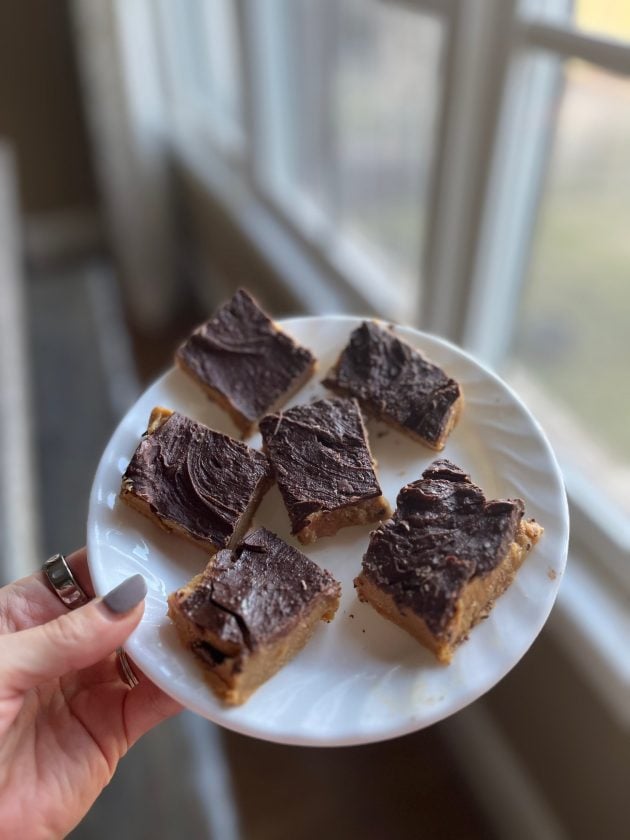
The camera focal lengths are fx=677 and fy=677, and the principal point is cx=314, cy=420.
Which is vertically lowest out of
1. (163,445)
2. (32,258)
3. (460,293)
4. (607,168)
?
(32,258)

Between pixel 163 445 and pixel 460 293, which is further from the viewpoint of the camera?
pixel 460 293

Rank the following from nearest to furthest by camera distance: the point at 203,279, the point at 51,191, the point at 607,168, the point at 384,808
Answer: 1. the point at 607,168
2. the point at 384,808
3. the point at 203,279
4. the point at 51,191

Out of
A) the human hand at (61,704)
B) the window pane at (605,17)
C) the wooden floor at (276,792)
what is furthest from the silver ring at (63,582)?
the window pane at (605,17)

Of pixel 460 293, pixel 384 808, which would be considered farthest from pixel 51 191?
pixel 384 808

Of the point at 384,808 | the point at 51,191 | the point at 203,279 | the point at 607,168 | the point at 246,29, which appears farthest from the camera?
the point at 51,191

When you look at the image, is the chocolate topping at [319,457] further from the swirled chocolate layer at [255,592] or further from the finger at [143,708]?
the finger at [143,708]

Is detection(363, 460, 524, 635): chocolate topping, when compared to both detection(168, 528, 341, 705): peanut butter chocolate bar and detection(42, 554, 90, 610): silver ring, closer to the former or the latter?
detection(168, 528, 341, 705): peanut butter chocolate bar

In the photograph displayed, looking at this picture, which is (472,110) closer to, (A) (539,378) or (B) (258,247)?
(A) (539,378)
